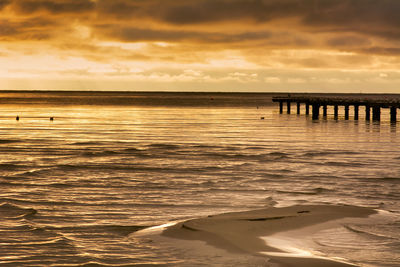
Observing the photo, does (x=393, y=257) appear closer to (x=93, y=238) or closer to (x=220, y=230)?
(x=220, y=230)

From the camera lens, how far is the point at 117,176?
2755cm

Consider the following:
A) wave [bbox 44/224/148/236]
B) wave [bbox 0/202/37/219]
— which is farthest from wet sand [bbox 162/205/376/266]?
wave [bbox 0/202/37/219]

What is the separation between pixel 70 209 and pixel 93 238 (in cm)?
416

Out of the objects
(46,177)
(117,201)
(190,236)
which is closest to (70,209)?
(117,201)

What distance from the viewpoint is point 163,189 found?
2381 cm

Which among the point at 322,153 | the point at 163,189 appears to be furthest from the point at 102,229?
the point at 322,153

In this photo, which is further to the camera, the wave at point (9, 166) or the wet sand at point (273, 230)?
the wave at point (9, 166)

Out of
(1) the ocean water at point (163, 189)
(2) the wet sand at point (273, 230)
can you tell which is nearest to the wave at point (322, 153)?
(1) the ocean water at point (163, 189)

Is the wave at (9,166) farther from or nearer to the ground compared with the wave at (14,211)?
farther from the ground

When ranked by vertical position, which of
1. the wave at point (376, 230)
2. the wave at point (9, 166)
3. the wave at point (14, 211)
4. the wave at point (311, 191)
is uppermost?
the wave at point (9, 166)

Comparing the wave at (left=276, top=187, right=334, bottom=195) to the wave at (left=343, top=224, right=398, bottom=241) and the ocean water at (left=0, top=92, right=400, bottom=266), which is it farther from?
the wave at (left=343, top=224, right=398, bottom=241)

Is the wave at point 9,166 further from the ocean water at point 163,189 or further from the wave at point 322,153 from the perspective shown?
the wave at point 322,153

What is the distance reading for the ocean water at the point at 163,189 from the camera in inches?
573

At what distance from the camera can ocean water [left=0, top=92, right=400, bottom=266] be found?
14.5 meters
